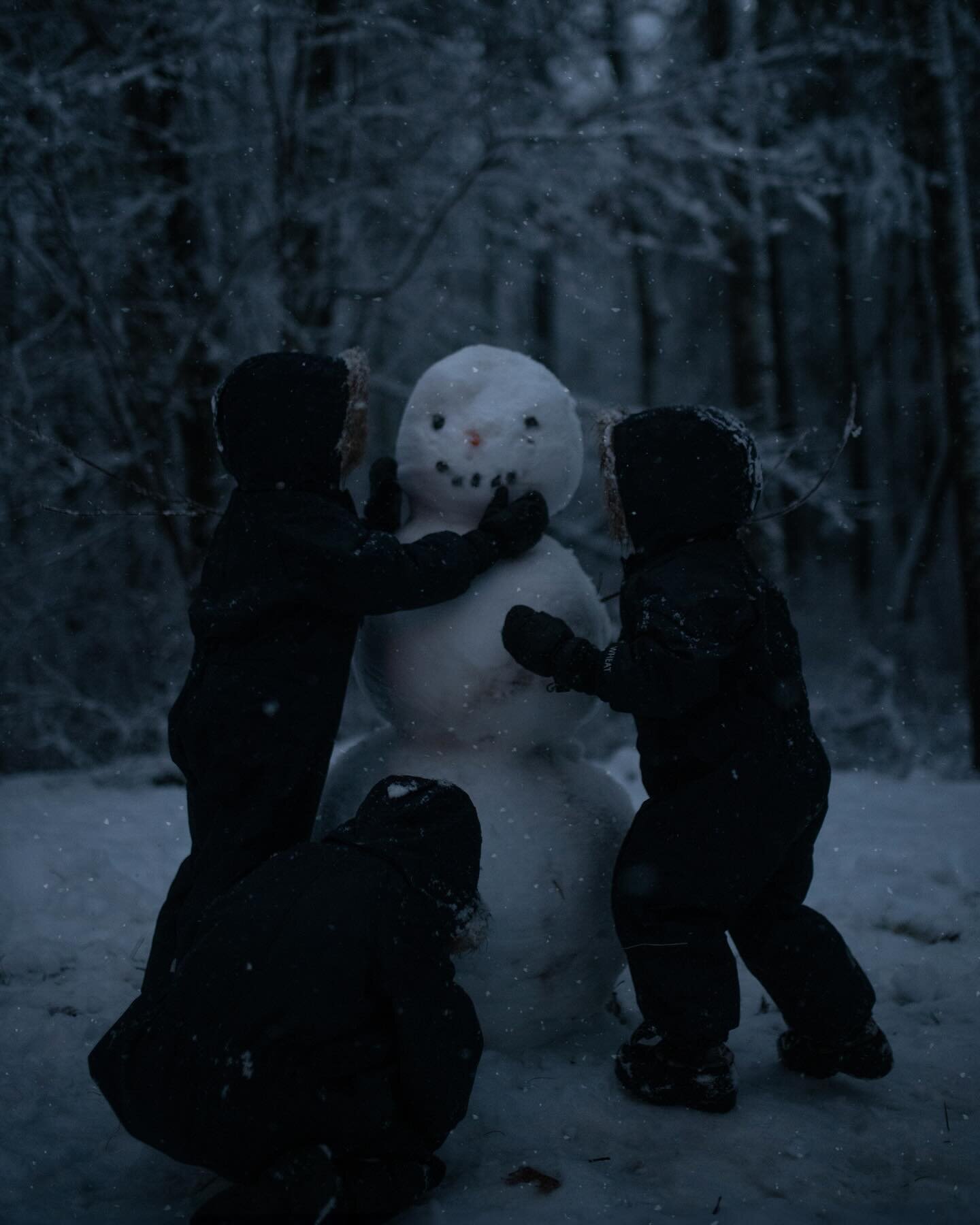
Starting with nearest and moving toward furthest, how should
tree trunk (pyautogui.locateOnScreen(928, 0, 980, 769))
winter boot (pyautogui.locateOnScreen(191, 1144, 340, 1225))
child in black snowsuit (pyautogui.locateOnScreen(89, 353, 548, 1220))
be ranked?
1. winter boot (pyautogui.locateOnScreen(191, 1144, 340, 1225))
2. child in black snowsuit (pyautogui.locateOnScreen(89, 353, 548, 1220))
3. tree trunk (pyautogui.locateOnScreen(928, 0, 980, 769))

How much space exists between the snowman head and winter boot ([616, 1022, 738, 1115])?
5.06 ft

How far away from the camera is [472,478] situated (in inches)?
111

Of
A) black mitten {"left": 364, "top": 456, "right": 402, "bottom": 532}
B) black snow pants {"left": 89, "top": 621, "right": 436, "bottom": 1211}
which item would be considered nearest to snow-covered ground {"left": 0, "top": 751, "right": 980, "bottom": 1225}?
black snow pants {"left": 89, "top": 621, "right": 436, "bottom": 1211}

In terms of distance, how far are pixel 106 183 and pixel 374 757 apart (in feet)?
18.4

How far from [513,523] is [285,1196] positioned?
1.71 metres

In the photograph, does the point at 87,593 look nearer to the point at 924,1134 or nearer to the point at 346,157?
the point at 346,157

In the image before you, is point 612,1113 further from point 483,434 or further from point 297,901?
point 483,434

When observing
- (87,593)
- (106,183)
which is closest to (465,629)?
(106,183)

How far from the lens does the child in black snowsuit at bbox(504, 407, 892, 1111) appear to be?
7.93 feet

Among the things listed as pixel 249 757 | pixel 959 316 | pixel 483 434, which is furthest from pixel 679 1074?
pixel 959 316

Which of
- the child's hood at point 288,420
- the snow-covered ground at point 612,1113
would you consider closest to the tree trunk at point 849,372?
the snow-covered ground at point 612,1113

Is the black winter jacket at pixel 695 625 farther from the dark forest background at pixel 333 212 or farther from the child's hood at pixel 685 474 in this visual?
the dark forest background at pixel 333 212

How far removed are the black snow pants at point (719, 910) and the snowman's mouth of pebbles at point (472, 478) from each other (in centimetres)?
101

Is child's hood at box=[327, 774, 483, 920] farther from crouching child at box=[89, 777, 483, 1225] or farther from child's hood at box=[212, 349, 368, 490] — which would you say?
child's hood at box=[212, 349, 368, 490]
